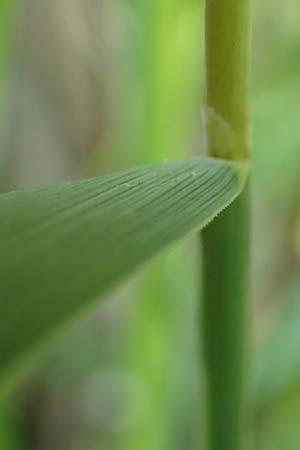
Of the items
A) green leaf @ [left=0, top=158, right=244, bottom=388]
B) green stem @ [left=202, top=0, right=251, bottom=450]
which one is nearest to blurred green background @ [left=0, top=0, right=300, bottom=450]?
A: green stem @ [left=202, top=0, right=251, bottom=450]

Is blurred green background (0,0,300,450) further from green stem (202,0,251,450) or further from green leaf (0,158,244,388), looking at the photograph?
green leaf (0,158,244,388)

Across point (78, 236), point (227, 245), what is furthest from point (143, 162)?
point (78, 236)

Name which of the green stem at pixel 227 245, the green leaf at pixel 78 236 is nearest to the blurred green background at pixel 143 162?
the green stem at pixel 227 245

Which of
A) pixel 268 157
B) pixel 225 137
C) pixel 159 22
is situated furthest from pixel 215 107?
pixel 268 157

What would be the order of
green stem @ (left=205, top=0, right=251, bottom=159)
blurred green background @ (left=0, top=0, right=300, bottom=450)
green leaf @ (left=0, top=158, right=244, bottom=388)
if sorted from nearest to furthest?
green leaf @ (left=0, top=158, right=244, bottom=388)
green stem @ (left=205, top=0, right=251, bottom=159)
blurred green background @ (left=0, top=0, right=300, bottom=450)

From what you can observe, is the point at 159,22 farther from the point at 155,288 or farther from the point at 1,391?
the point at 1,391

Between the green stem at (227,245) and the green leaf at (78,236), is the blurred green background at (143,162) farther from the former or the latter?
the green leaf at (78,236)

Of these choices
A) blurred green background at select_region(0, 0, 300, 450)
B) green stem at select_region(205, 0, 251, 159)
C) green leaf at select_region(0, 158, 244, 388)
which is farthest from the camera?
blurred green background at select_region(0, 0, 300, 450)
